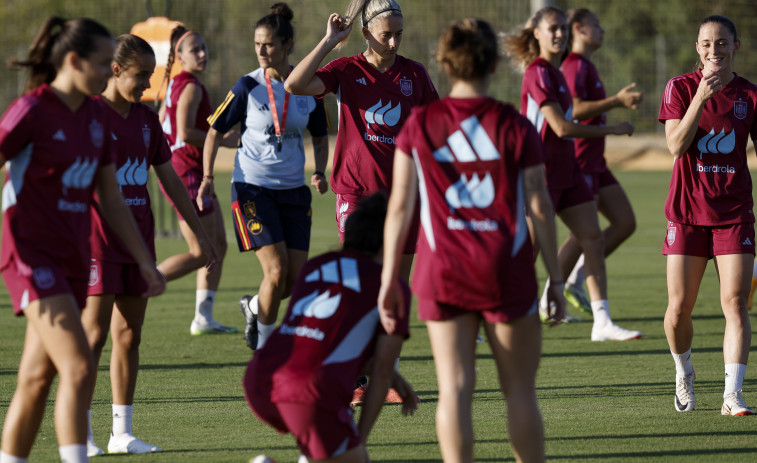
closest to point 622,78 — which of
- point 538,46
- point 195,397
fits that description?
point 538,46

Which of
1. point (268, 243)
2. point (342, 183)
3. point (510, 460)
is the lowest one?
point (510, 460)

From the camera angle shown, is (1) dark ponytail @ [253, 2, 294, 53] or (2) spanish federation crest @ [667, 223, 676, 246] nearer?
(2) spanish federation crest @ [667, 223, 676, 246]

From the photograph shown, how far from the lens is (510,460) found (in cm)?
510

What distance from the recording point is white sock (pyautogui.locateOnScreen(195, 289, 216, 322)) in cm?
921

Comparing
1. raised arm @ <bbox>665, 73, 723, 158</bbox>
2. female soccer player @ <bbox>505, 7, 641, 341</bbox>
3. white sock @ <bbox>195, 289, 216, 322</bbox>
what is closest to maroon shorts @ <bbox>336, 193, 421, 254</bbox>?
female soccer player @ <bbox>505, 7, 641, 341</bbox>

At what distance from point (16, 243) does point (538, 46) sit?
501cm

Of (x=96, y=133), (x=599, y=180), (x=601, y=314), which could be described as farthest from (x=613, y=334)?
(x=96, y=133)

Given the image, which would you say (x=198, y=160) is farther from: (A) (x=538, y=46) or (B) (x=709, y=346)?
(B) (x=709, y=346)

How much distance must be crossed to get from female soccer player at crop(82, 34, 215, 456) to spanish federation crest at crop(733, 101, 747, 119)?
2.92 m

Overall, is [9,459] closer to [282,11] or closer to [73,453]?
[73,453]

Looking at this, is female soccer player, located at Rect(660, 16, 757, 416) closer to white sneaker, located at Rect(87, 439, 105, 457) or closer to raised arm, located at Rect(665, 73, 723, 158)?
raised arm, located at Rect(665, 73, 723, 158)

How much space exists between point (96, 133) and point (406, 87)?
2.67 meters

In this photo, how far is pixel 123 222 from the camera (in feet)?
15.2

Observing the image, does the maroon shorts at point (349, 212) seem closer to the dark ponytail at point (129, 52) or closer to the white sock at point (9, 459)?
the dark ponytail at point (129, 52)
